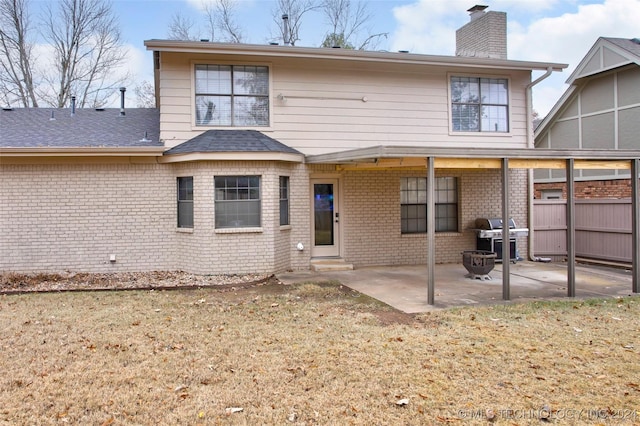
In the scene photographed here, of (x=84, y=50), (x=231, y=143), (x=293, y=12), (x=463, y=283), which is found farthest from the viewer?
(x=293, y=12)

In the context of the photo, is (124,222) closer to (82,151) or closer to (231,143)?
Result: (82,151)

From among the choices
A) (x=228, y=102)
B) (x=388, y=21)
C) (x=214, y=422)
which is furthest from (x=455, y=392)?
(x=388, y=21)

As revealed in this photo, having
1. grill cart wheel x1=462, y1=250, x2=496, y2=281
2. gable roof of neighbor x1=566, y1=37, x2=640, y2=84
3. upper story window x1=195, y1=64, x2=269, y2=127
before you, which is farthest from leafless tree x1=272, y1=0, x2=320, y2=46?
grill cart wheel x1=462, y1=250, x2=496, y2=281

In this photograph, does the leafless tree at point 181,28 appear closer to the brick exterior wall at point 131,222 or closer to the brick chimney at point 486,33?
the brick chimney at point 486,33

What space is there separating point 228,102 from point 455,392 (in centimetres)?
861

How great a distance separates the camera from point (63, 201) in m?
10.5

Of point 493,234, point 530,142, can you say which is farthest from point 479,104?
point 493,234

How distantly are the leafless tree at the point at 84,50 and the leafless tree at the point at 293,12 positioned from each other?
7882mm

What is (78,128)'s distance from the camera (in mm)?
11703

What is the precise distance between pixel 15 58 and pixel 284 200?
1788cm

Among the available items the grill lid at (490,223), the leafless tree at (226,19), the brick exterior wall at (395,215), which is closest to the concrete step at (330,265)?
the brick exterior wall at (395,215)

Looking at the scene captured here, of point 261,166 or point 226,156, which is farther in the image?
point 261,166

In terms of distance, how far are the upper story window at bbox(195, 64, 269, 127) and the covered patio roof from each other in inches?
114

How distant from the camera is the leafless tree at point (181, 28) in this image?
24609 millimetres
